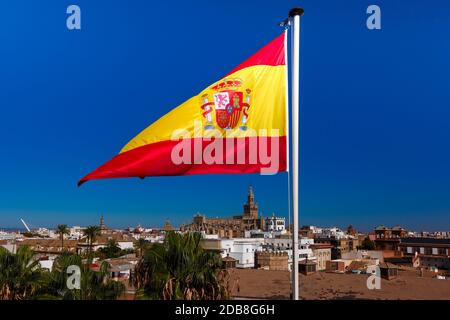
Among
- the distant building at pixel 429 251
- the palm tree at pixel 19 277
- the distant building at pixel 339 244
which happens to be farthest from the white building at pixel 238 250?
the palm tree at pixel 19 277

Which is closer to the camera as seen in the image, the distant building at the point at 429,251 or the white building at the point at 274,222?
the distant building at the point at 429,251

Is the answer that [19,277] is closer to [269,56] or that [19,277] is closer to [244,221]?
[269,56]

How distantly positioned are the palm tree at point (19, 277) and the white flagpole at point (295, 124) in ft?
22.2

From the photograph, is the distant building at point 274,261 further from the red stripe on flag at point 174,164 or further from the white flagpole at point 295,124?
the white flagpole at point 295,124

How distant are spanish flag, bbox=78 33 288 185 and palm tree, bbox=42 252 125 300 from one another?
3808 millimetres

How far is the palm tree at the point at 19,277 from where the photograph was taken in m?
10.6

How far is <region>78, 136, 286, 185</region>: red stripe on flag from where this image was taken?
7395mm

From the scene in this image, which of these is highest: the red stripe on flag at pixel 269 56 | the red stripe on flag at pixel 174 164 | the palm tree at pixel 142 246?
the red stripe on flag at pixel 269 56

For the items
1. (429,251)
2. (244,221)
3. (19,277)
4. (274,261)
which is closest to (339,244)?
(429,251)

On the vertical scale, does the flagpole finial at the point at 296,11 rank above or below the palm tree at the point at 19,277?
above
